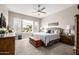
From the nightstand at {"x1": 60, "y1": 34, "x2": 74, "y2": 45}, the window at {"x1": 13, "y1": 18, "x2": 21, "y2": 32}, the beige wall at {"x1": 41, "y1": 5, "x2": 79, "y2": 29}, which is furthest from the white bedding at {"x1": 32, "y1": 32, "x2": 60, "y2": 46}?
the window at {"x1": 13, "y1": 18, "x2": 21, "y2": 32}

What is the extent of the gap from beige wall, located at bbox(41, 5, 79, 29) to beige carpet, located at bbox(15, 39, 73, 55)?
1.56 feet

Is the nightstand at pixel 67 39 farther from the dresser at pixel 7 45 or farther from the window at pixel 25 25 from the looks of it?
the dresser at pixel 7 45

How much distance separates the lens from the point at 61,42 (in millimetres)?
1967

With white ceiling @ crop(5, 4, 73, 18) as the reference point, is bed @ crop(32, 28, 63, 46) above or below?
below

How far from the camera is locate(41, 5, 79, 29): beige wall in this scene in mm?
1858

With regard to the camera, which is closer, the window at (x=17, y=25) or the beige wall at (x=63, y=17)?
the beige wall at (x=63, y=17)

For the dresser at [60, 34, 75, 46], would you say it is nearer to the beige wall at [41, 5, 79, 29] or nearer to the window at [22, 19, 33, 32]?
the beige wall at [41, 5, 79, 29]

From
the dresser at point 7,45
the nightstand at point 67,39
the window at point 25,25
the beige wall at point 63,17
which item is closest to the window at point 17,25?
the window at point 25,25

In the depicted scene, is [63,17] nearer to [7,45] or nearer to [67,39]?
[67,39]

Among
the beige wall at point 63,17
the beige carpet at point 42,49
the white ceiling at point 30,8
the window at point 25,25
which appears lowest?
the beige carpet at point 42,49

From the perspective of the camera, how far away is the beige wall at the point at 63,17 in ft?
6.10

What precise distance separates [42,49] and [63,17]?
0.88 m

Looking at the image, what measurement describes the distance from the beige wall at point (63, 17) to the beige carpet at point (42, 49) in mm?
475
